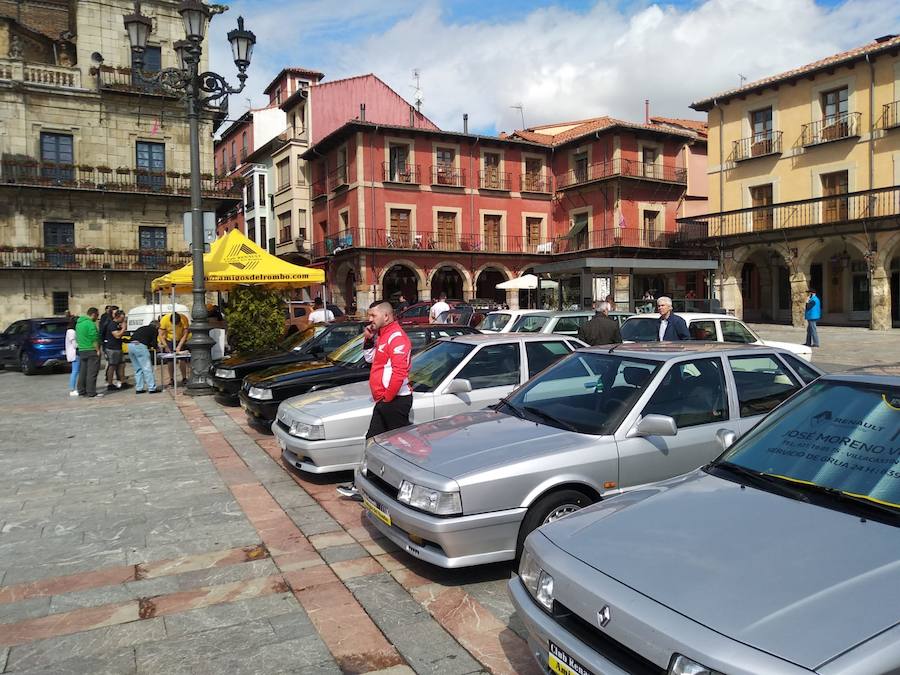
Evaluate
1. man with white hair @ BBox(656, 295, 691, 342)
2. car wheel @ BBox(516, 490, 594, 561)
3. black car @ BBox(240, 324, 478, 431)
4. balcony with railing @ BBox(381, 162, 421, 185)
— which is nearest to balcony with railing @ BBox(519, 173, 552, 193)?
balcony with railing @ BBox(381, 162, 421, 185)

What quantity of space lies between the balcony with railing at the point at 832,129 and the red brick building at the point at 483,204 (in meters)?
9.73

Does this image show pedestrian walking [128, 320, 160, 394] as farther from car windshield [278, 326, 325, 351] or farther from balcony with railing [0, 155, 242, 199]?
balcony with railing [0, 155, 242, 199]

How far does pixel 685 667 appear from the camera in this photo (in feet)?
7.03

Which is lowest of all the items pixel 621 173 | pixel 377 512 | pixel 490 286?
pixel 377 512

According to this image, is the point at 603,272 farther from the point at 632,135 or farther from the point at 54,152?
the point at 54,152

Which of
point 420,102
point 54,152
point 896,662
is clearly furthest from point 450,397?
point 420,102

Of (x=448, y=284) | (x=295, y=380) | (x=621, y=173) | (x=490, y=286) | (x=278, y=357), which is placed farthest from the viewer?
(x=490, y=286)

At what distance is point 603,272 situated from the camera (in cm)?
1853

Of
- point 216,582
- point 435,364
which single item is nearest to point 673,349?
point 435,364

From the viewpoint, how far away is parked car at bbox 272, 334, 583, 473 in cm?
648

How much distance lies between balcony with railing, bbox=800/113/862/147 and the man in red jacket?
26.9 metres

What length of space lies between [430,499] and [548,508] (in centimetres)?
76

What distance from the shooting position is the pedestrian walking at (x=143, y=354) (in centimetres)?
1307

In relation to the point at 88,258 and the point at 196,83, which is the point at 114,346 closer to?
the point at 196,83
